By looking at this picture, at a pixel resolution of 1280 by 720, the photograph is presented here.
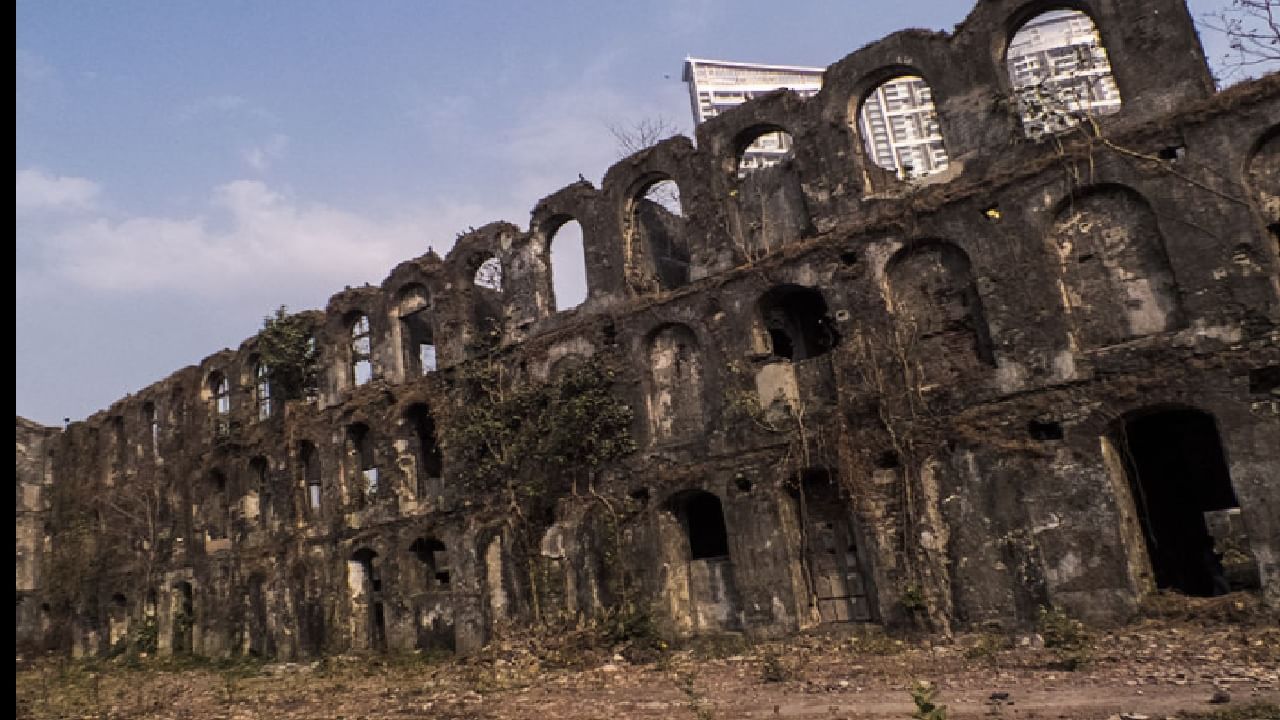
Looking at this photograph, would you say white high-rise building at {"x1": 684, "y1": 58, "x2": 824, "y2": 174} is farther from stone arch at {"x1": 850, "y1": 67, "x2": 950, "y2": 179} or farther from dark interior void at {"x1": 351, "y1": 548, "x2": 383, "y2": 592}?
dark interior void at {"x1": 351, "y1": 548, "x2": 383, "y2": 592}

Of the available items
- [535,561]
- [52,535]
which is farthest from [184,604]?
[535,561]

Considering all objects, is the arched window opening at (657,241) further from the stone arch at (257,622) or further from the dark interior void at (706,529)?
the stone arch at (257,622)

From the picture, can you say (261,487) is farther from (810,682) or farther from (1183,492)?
(1183,492)

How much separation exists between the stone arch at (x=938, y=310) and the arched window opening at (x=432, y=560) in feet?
34.8

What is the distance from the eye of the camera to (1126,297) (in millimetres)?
11820

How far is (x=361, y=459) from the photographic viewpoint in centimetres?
2069

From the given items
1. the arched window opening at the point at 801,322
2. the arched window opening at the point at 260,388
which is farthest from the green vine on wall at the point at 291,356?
the arched window opening at the point at 801,322

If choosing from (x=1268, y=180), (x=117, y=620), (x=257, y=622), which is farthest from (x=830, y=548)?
(x=117, y=620)

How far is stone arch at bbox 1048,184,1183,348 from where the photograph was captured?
11609 millimetres

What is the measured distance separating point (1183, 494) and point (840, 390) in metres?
6.03

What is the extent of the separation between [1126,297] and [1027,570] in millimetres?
3834

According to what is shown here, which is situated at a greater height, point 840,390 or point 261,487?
point 261,487

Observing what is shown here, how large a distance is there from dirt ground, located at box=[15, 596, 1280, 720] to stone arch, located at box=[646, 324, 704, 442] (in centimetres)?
358

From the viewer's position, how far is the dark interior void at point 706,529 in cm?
1590
